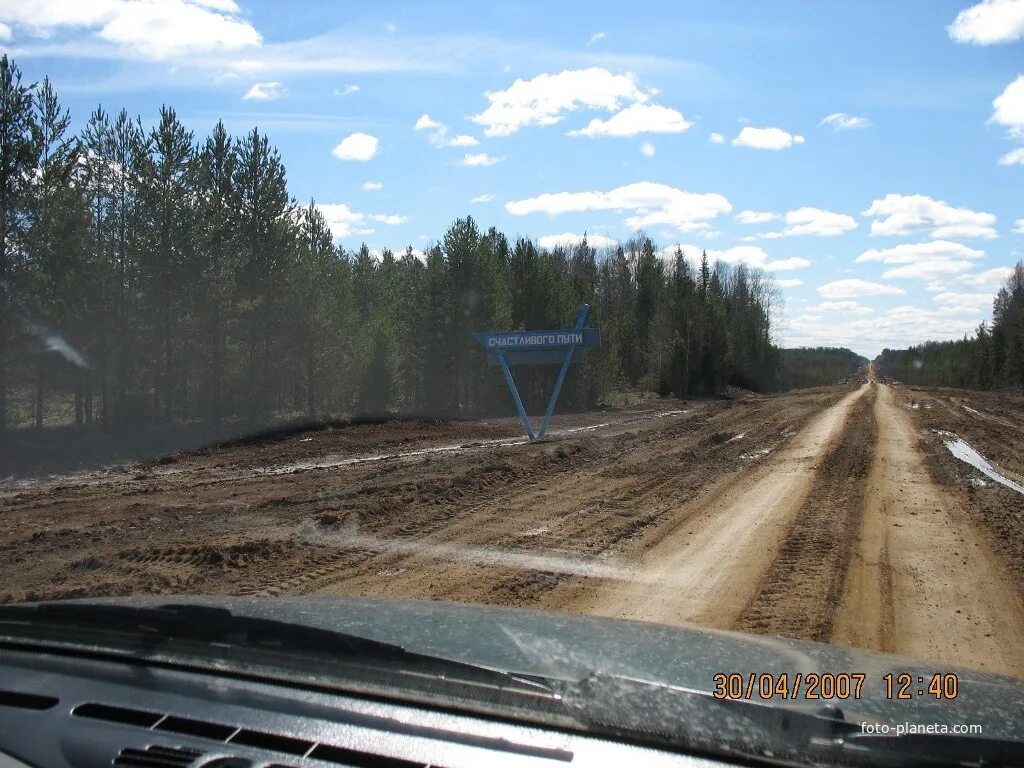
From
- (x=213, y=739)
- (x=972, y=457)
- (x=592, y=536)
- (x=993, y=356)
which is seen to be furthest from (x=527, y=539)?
(x=993, y=356)

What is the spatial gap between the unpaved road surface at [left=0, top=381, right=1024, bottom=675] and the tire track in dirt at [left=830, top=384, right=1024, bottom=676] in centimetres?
2

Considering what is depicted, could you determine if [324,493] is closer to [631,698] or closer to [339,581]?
[339,581]

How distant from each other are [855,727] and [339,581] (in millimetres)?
5204

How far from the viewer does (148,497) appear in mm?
11891

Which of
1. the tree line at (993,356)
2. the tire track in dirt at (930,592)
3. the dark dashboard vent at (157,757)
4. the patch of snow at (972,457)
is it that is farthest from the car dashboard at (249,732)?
the tree line at (993,356)

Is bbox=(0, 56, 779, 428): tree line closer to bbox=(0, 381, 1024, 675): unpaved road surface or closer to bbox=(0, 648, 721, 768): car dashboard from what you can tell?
bbox=(0, 381, 1024, 675): unpaved road surface

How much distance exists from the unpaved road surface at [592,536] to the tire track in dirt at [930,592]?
0.02 metres

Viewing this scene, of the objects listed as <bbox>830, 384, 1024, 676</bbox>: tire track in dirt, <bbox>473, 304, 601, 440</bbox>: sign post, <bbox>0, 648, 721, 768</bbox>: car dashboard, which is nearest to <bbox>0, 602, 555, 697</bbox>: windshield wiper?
<bbox>0, 648, 721, 768</bbox>: car dashboard

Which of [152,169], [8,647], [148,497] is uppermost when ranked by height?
[152,169]

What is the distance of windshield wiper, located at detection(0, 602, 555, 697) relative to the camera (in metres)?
2.35

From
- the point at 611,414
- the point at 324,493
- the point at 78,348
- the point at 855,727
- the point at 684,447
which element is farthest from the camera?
the point at 611,414

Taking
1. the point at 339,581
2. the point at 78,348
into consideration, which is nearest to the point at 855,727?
the point at 339,581

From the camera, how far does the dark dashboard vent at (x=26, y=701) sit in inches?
87.7

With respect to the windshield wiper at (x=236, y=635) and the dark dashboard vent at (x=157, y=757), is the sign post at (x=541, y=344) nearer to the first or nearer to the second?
the windshield wiper at (x=236, y=635)
